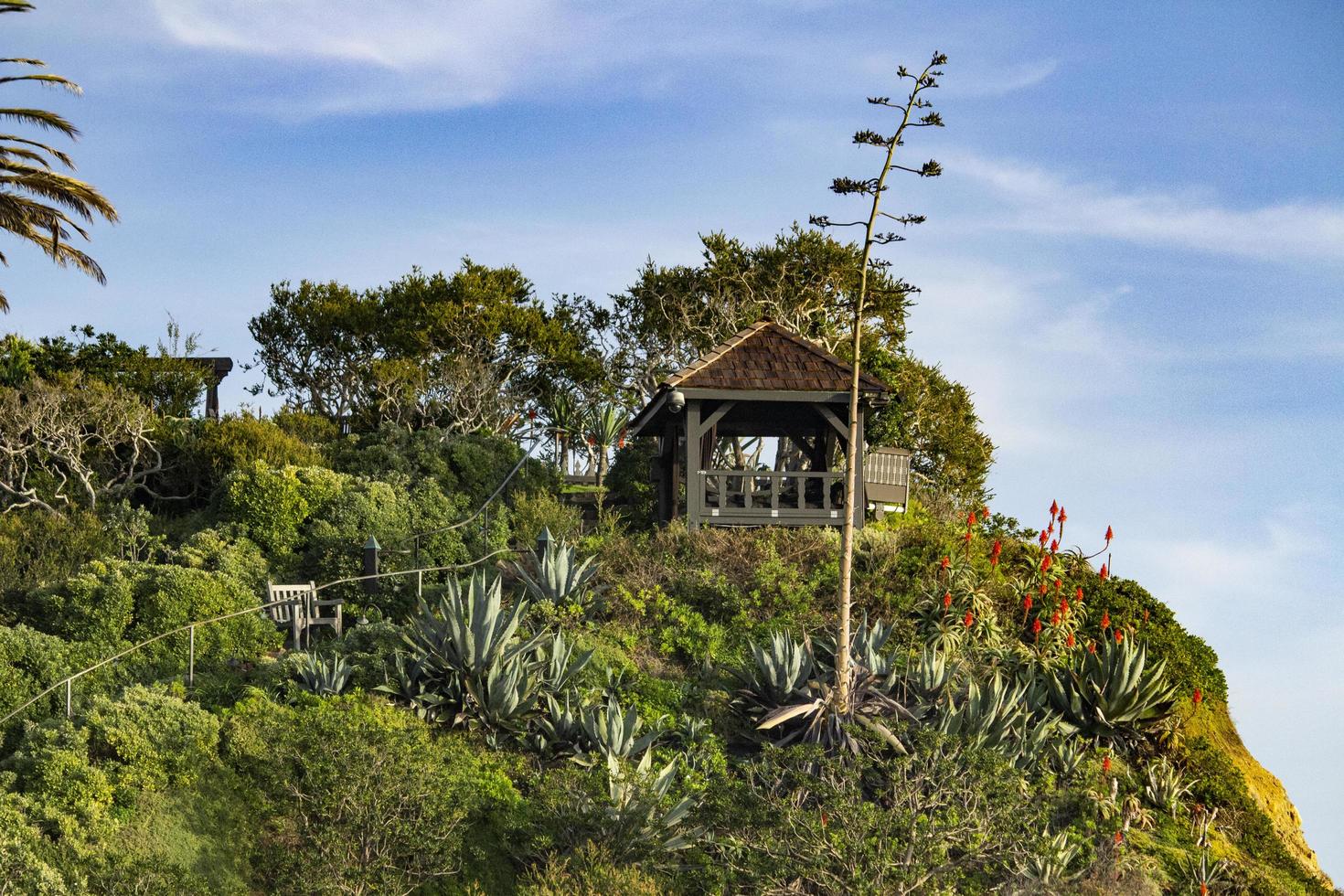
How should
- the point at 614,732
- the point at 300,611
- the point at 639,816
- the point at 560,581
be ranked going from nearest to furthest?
the point at 639,816, the point at 614,732, the point at 560,581, the point at 300,611

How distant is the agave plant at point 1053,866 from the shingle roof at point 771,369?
28.9 feet

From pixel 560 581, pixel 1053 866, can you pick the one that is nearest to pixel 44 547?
pixel 560 581

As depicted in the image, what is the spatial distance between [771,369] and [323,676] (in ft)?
30.5

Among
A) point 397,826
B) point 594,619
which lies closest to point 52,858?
point 397,826

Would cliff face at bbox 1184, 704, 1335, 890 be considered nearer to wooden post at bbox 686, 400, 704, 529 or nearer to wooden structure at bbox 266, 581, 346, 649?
wooden post at bbox 686, 400, 704, 529

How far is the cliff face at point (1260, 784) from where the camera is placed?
1670 centimetres

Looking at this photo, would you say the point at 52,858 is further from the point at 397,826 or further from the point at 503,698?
the point at 503,698

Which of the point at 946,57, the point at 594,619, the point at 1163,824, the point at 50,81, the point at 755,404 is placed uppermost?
the point at 50,81

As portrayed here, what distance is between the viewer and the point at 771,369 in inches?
813

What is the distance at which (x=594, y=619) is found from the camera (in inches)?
669

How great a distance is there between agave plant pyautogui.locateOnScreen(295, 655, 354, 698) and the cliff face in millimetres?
10514

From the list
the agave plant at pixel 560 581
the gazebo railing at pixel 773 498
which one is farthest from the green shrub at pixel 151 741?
the gazebo railing at pixel 773 498

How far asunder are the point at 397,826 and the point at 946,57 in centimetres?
938

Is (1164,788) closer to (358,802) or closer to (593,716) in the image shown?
(593,716)
